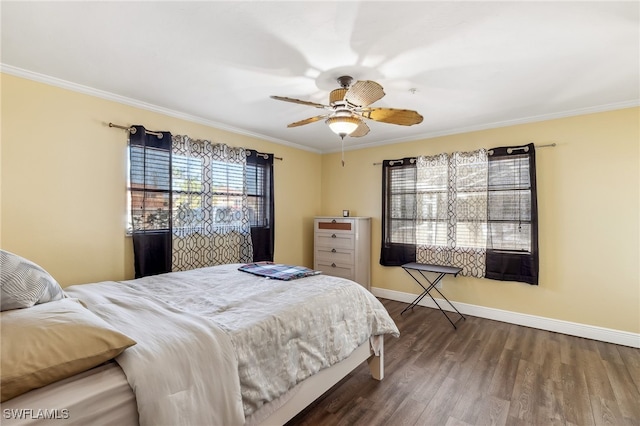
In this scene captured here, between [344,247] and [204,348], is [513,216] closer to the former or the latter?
[344,247]

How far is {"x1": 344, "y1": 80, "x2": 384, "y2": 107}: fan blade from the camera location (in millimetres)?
1874

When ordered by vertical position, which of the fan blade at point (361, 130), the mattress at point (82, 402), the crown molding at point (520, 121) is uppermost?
the crown molding at point (520, 121)

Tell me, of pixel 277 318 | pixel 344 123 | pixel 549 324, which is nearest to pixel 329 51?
pixel 344 123

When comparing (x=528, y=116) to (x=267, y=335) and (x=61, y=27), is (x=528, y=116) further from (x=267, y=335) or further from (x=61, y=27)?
(x=61, y=27)

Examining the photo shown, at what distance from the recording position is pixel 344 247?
14.3 feet

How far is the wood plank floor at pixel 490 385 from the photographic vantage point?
190 cm

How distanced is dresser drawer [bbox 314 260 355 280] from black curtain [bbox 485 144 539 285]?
1.73m

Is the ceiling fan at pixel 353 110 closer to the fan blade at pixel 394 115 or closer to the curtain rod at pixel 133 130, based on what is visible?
the fan blade at pixel 394 115

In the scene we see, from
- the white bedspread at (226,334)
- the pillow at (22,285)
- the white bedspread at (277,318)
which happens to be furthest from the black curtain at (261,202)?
the pillow at (22,285)

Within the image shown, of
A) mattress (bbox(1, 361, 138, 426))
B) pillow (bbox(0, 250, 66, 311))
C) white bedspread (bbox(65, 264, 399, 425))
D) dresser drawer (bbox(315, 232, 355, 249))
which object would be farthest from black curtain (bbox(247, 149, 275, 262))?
mattress (bbox(1, 361, 138, 426))

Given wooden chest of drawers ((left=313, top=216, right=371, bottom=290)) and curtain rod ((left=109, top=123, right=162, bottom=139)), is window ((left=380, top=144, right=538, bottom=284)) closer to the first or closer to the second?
wooden chest of drawers ((left=313, top=216, right=371, bottom=290))

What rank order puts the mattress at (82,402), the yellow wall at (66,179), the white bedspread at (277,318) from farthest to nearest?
the yellow wall at (66,179), the white bedspread at (277,318), the mattress at (82,402)

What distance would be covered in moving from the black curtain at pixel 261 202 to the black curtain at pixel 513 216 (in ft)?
9.18

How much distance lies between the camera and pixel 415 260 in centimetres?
415
